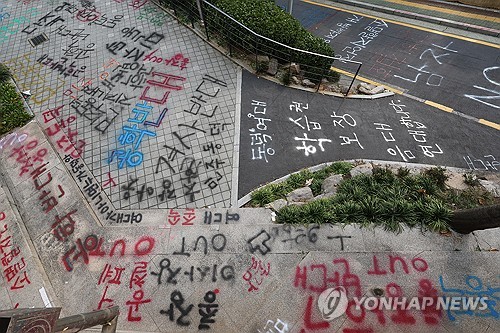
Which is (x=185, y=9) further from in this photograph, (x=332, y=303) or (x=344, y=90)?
(x=332, y=303)

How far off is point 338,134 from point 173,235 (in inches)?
216

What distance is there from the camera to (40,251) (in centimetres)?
664

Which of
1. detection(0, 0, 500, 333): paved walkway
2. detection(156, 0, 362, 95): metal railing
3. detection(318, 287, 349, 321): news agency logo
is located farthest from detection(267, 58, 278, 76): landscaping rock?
detection(318, 287, 349, 321): news agency logo

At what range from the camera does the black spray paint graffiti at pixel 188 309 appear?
5.50 metres

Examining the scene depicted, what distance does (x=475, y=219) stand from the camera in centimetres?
537

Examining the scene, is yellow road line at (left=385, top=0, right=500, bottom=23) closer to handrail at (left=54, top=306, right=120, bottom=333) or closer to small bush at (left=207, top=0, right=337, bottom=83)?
small bush at (left=207, top=0, right=337, bottom=83)

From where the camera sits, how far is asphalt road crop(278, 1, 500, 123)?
10.3 m

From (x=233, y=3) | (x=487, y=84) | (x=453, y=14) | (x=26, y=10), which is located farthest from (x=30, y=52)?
(x=453, y=14)

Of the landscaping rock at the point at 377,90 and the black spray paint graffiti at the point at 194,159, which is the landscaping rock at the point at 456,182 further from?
the black spray paint graffiti at the point at 194,159

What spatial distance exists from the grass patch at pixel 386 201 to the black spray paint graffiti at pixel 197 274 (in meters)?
1.64

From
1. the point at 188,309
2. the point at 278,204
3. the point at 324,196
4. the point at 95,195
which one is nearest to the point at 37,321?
the point at 188,309

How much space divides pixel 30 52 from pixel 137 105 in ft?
19.5

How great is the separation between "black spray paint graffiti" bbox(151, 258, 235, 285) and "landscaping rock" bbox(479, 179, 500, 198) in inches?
259

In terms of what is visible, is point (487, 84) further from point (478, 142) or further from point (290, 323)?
point (290, 323)
